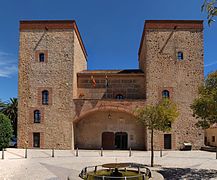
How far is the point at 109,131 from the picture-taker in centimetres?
2825

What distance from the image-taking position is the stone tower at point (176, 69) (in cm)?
2620

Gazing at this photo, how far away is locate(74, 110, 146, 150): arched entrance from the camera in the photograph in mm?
28062

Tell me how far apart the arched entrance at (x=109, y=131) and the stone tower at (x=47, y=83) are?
2.43m

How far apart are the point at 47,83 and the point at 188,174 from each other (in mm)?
18357

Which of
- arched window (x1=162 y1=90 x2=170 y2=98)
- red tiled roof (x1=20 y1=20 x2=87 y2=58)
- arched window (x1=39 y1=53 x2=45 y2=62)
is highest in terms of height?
red tiled roof (x1=20 y1=20 x2=87 y2=58)

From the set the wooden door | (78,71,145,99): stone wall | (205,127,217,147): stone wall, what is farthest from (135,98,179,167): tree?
(205,127,217,147): stone wall

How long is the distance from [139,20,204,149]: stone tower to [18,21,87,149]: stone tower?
28.0ft

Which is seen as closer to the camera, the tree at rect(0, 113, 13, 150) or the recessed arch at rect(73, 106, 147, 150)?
the tree at rect(0, 113, 13, 150)

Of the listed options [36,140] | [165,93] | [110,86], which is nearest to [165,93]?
[165,93]

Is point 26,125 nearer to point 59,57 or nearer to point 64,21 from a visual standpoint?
point 59,57

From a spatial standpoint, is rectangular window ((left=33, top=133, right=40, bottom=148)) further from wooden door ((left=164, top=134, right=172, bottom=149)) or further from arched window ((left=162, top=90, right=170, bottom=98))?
arched window ((left=162, top=90, right=170, bottom=98))

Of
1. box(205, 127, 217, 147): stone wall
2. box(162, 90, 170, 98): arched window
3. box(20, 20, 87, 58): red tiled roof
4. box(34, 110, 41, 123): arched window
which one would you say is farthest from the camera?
box(205, 127, 217, 147): stone wall

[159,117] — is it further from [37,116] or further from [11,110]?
[11,110]

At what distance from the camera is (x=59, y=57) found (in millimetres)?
27297
